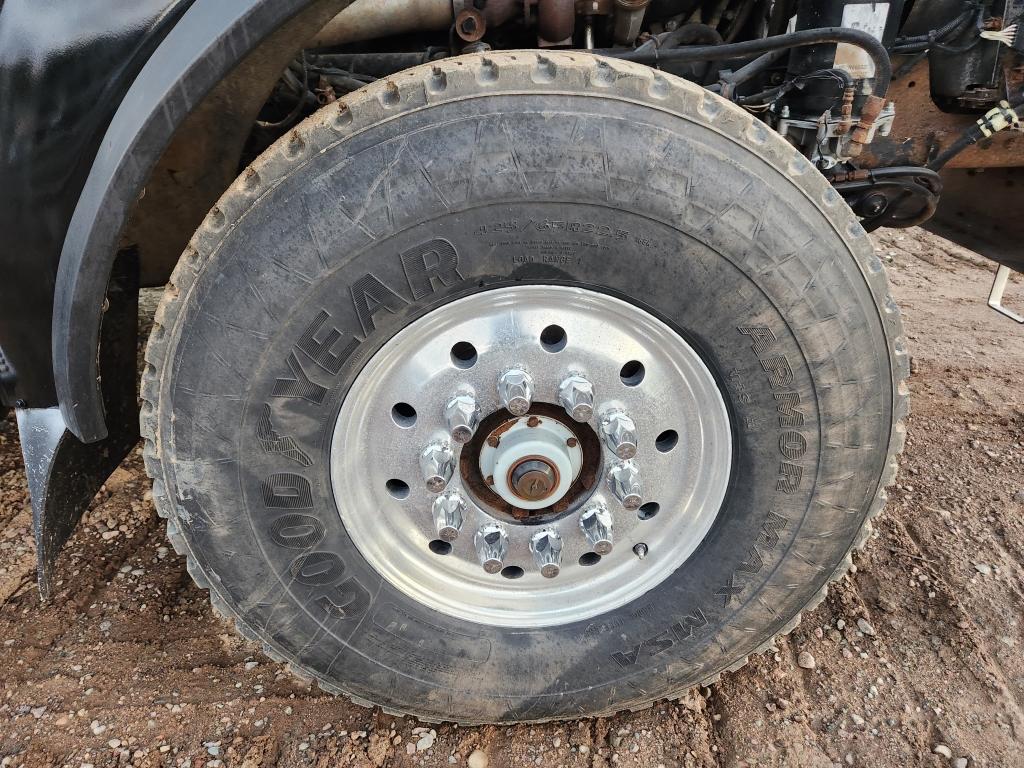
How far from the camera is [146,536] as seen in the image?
2.77 m

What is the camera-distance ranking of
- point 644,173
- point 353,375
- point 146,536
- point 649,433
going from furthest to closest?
1. point 146,536
2. point 649,433
3. point 353,375
4. point 644,173

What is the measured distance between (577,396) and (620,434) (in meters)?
0.14

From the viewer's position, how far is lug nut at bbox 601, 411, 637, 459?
166 centimetres

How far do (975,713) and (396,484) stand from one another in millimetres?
1884

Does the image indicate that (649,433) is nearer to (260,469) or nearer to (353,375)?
(353,375)

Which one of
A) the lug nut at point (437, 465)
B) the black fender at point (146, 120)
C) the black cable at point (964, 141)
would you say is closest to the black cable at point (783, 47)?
the black cable at point (964, 141)

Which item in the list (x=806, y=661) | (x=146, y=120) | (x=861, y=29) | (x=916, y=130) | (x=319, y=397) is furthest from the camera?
(x=916, y=130)

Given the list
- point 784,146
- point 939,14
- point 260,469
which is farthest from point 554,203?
point 939,14

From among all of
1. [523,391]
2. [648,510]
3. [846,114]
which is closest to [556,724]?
[648,510]

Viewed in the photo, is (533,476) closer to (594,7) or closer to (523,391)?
(523,391)

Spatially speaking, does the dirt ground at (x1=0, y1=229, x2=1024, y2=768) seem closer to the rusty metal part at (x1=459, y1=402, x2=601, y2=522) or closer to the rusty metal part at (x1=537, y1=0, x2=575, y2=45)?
the rusty metal part at (x1=459, y1=402, x2=601, y2=522)

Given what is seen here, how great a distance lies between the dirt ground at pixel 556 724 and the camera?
1997mm

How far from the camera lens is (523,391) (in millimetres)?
1629

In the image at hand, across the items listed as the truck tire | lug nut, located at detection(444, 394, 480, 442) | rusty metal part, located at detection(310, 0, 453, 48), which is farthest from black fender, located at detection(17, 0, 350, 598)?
lug nut, located at detection(444, 394, 480, 442)
